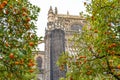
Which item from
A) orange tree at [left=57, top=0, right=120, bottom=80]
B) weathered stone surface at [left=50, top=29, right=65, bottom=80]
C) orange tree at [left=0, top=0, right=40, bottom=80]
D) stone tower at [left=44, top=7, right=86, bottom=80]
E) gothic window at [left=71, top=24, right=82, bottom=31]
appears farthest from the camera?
gothic window at [left=71, top=24, right=82, bottom=31]

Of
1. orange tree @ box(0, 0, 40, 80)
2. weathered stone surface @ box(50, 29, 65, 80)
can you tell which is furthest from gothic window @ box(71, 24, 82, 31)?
orange tree @ box(0, 0, 40, 80)

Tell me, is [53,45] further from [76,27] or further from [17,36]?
[17,36]

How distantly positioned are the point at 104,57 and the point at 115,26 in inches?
52.7

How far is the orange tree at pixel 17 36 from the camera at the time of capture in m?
7.66

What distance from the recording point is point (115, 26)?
11.4 metres

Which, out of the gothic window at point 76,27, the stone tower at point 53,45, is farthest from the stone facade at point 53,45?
the gothic window at point 76,27

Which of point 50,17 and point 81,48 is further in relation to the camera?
point 50,17

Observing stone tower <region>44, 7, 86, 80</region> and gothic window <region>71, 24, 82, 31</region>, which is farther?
gothic window <region>71, 24, 82, 31</region>

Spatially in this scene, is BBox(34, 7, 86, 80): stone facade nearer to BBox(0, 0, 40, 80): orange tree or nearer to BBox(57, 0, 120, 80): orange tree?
BBox(57, 0, 120, 80): orange tree

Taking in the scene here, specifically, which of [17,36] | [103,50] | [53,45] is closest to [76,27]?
[53,45]

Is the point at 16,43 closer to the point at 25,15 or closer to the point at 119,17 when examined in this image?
the point at 25,15

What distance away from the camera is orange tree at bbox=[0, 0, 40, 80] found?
766 cm

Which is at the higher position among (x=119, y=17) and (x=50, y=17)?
(x=50, y=17)

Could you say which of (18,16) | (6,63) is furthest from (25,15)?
(6,63)
